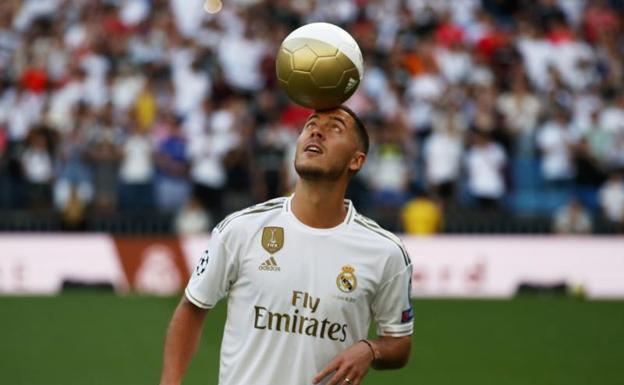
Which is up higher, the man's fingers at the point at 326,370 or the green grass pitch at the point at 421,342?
the man's fingers at the point at 326,370

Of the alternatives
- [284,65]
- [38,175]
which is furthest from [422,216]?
[284,65]

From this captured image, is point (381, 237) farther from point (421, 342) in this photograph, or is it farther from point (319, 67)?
point (421, 342)

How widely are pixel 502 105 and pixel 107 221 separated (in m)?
5.35

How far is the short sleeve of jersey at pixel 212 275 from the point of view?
15.4 ft

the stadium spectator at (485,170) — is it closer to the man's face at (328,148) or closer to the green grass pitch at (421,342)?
the green grass pitch at (421,342)

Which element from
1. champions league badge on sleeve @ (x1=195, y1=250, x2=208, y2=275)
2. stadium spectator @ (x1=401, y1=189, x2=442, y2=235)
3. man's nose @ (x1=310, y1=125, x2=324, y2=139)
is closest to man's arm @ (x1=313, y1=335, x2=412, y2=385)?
champions league badge on sleeve @ (x1=195, y1=250, x2=208, y2=275)

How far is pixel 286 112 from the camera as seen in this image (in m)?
16.1

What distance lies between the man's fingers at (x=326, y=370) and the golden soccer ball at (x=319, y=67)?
103 cm

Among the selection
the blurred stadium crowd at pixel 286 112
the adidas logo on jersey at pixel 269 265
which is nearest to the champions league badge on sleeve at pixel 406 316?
the adidas logo on jersey at pixel 269 265

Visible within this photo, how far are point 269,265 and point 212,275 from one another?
224 mm

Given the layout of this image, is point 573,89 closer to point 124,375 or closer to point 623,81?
point 623,81

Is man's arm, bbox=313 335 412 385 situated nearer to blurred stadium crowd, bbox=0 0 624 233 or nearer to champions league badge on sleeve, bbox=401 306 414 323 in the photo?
champions league badge on sleeve, bbox=401 306 414 323

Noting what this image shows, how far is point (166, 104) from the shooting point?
52.8 feet

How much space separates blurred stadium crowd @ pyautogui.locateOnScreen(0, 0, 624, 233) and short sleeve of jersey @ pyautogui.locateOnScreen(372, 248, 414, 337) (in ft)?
32.4
